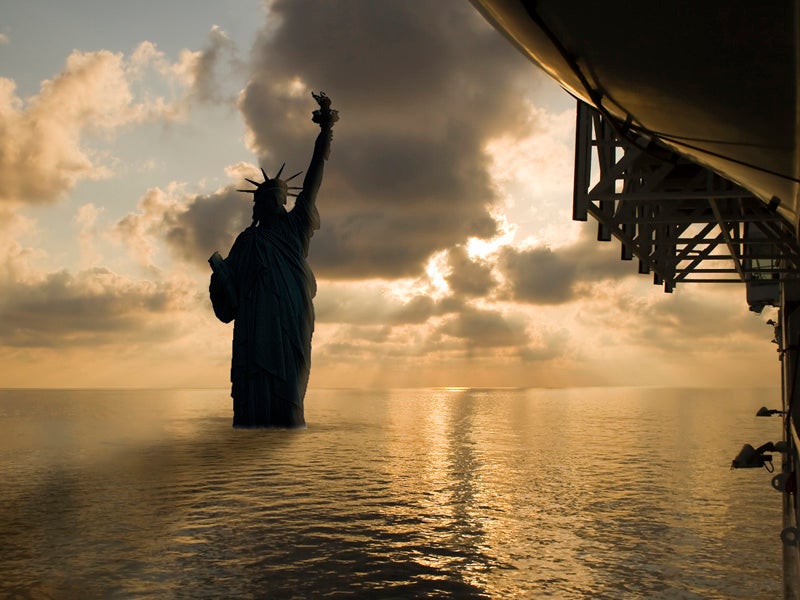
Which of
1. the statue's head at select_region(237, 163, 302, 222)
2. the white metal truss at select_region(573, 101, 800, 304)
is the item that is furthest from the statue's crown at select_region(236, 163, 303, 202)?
the white metal truss at select_region(573, 101, 800, 304)

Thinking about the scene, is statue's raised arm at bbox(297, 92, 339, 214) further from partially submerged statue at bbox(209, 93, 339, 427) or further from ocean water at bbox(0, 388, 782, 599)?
ocean water at bbox(0, 388, 782, 599)

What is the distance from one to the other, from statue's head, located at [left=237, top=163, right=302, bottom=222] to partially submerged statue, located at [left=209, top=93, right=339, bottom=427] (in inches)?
2.3

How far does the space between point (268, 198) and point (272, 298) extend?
608cm

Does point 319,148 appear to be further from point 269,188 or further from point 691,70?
point 691,70

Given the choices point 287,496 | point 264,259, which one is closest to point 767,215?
point 287,496

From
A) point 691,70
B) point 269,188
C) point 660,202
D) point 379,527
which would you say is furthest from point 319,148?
point 691,70

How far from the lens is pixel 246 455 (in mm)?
43781

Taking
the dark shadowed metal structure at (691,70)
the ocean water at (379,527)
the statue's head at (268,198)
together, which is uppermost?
the statue's head at (268,198)

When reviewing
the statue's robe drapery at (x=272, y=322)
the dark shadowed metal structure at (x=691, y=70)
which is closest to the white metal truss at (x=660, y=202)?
the dark shadowed metal structure at (x=691, y=70)

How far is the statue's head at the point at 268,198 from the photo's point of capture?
46594mm

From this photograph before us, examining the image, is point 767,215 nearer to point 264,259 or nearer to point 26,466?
point 264,259

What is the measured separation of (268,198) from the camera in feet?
153

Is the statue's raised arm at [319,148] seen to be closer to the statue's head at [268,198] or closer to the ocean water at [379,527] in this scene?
the statue's head at [268,198]

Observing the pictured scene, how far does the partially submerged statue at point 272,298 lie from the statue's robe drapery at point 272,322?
0.06 m
